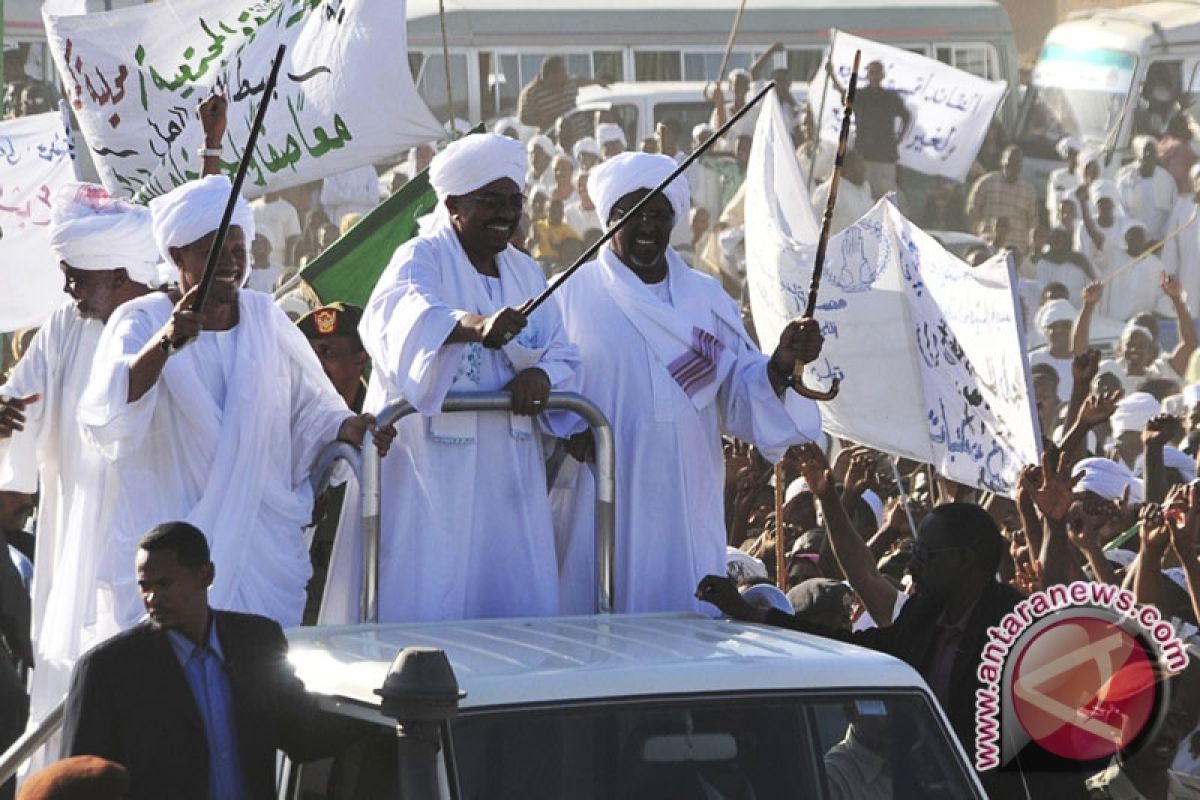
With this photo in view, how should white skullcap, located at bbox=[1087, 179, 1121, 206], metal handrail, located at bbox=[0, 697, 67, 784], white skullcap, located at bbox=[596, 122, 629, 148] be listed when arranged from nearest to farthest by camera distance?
metal handrail, located at bbox=[0, 697, 67, 784] → white skullcap, located at bbox=[596, 122, 629, 148] → white skullcap, located at bbox=[1087, 179, 1121, 206]

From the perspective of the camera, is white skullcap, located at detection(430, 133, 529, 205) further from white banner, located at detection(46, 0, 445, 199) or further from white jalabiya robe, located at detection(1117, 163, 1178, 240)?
white jalabiya robe, located at detection(1117, 163, 1178, 240)

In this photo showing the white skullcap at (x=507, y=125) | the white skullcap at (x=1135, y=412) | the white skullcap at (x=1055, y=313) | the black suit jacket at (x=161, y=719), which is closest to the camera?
the black suit jacket at (x=161, y=719)

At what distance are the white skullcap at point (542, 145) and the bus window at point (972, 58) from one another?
15.7ft

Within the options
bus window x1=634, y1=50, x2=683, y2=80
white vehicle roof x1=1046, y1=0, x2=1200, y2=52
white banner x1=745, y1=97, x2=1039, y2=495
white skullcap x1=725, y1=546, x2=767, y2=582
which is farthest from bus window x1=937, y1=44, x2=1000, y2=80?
white skullcap x1=725, y1=546, x2=767, y2=582

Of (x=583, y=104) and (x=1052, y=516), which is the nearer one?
(x=1052, y=516)

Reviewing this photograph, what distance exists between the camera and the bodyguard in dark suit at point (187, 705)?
4.69 m

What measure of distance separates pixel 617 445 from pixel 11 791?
2.12 m

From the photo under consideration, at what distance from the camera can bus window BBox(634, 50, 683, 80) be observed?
20.3 meters

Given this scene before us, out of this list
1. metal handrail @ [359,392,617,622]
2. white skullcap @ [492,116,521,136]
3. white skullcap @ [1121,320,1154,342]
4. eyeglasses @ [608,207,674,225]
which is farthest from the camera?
white skullcap @ [492,116,521,136]

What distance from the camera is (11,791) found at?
711 centimetres

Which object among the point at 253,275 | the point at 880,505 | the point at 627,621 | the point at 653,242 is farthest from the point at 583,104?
the point at 627,621

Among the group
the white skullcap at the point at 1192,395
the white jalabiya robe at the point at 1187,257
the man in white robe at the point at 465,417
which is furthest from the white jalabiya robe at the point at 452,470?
the white jalabiya robe at the point at 1187,257

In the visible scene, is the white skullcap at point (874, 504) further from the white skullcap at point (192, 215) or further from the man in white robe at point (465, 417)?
the white skullcap at point (192, 215)

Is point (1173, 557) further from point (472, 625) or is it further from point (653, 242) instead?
point (472, 625)
